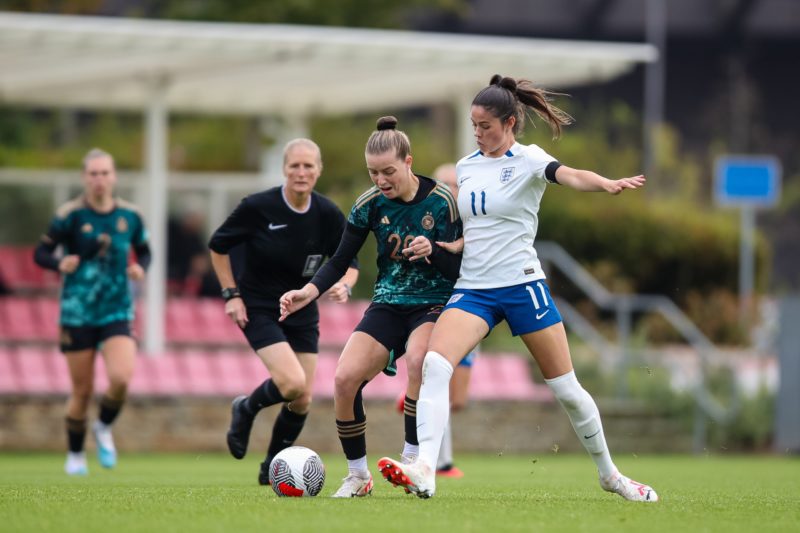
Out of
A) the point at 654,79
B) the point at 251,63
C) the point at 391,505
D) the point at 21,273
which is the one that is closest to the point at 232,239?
the point at 391,505

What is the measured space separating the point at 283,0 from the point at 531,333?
17.4 metres

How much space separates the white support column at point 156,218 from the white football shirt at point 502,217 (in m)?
11.6

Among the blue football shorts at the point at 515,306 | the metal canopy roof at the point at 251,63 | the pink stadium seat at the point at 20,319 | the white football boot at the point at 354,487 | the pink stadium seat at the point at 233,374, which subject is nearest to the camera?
the blue football shorts at the point at 515,306

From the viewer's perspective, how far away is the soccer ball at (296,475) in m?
9.21

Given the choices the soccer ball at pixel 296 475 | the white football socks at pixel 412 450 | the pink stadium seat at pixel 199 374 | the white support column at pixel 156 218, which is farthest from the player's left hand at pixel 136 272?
the white support column at pixel 156 218

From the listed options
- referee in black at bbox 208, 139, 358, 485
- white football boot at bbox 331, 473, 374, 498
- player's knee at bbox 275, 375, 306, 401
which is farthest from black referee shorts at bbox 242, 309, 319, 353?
white football boot at bbox 331, 473, 374, 498

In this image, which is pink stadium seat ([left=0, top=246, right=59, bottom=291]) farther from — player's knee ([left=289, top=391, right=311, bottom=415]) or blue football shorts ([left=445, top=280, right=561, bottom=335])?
blue football shorts ([left=445, top=280, right=561, bottom=335])

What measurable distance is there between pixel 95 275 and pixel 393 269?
14.4 feet

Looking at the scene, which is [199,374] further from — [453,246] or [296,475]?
[453,246]

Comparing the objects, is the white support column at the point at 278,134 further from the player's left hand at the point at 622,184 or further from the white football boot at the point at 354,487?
the player's left hand at the point at 622,184

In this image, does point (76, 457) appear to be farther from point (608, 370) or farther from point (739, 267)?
point (739, 267)

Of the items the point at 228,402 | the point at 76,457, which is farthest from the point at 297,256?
the point at 228,402

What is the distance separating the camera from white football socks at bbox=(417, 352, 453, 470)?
8430 millimetres

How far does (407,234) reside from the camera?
8938 millimetres
